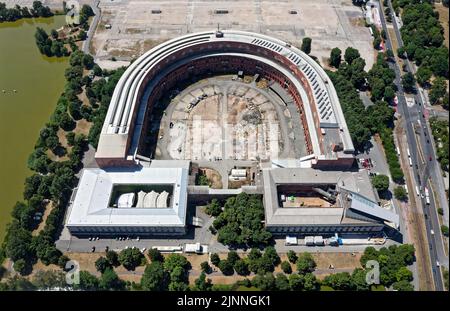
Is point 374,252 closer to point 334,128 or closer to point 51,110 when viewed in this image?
point 334,128

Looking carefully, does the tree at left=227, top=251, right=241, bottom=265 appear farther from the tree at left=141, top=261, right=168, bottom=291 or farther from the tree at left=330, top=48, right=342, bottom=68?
the tree at left=330, top=48, right=342, bottom=68

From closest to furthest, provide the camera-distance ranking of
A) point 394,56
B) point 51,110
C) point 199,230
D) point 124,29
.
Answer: point 199,230 → point 51,110 → point 394,56 → point 124,29

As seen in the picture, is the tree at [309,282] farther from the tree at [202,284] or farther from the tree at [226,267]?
the tree at [202,284]

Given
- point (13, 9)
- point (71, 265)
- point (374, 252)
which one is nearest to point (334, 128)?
point (374, 252)

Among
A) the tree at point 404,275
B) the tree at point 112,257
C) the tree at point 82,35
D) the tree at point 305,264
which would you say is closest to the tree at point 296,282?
the tree at point 305,264

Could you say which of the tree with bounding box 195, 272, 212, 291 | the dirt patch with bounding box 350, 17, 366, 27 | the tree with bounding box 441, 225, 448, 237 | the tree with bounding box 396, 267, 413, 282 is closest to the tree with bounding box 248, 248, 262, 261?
the tree with bounding box 195, 272, 212, 291
